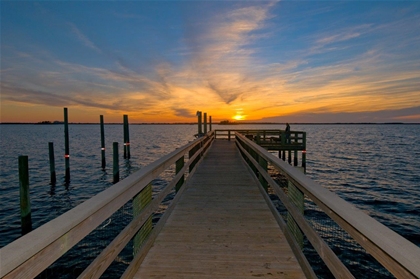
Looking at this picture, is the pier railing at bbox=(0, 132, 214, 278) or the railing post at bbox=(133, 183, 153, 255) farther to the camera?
the railing post at bbox=(133, 183, 153, 255)

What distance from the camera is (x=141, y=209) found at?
2680 mm

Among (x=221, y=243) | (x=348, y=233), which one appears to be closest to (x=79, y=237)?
(x=348, y=233)

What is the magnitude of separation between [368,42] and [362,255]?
11344 mm

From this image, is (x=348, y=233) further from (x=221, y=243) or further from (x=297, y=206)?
(x=221, y=243)

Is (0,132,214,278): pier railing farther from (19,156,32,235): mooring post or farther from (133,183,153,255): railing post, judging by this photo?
(19,156,32,235): mooring post

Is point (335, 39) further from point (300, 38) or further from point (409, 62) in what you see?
point (409, 62)

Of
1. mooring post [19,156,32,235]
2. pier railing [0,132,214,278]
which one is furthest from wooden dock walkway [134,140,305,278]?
mooring post [19,156,32,235]

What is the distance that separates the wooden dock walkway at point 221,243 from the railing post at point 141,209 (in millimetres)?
179

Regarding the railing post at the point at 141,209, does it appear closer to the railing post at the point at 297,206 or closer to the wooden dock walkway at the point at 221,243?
the wooden dock walkway at the point at 221,243

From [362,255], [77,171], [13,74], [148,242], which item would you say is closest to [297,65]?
[362,255]

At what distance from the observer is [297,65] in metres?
17.3

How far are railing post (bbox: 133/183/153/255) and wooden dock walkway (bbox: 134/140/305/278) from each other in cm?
18

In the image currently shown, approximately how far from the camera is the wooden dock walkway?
254cm

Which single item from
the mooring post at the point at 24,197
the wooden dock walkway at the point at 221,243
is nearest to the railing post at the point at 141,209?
the wooden dock walkway at the point at 221,243
